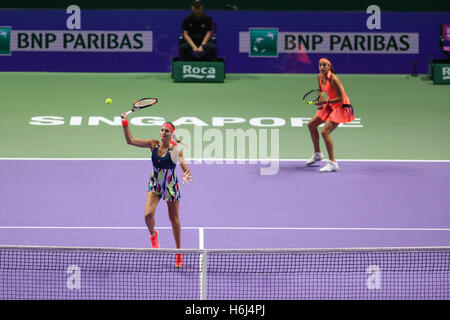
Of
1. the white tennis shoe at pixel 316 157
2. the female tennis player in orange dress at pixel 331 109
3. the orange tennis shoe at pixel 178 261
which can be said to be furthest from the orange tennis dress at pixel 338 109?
the orange tennis shoe at pixel 178 261

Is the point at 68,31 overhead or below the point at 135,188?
overhead

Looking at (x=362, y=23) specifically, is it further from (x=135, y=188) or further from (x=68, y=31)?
(x=135, y=188)

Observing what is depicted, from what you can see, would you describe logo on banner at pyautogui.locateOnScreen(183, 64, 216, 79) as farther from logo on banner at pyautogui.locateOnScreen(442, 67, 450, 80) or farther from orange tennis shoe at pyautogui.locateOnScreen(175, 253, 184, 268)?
orange tennis shoe at pyautogui.locateOnScreen(175, 253, 184, 268)

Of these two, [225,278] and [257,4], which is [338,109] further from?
[257,4]

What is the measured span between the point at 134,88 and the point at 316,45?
5209 millimetres

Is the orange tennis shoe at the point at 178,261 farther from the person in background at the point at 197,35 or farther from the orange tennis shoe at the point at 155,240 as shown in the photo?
the person in background at the point at 197,35

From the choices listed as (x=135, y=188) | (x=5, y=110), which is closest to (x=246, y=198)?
(x=135, y=188)

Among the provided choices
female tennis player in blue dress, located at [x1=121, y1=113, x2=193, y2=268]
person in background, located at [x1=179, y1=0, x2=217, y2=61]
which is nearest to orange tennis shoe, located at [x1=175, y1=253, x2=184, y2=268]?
female tennis player in blue dress, located at [x1=121, y1=113, x2=193, y2=268]

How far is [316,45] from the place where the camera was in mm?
23234

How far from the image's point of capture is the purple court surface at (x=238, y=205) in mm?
11328

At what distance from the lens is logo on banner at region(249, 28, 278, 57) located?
23.1 m

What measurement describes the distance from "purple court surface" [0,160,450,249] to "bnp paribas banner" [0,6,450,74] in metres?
8.50

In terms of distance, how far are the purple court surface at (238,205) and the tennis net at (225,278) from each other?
851 millimetres
